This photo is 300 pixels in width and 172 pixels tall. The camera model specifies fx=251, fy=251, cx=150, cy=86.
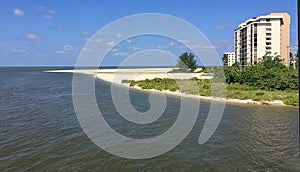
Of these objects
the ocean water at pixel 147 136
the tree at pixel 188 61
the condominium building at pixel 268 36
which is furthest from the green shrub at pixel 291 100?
the condominium building at pixel 268 36

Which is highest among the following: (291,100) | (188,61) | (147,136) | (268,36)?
(268,36)

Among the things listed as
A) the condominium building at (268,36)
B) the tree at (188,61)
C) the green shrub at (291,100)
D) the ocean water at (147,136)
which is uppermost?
the condominium building at (268,36)

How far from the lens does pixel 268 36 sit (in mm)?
47219

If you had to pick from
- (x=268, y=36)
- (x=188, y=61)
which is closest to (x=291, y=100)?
(x=188, y=61)

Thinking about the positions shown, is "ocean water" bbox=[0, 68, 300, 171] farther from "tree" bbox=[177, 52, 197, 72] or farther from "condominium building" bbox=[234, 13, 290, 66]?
"condominium building" bbox=[234, 13, 290, 66]

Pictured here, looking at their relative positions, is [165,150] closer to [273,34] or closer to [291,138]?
[291,138]

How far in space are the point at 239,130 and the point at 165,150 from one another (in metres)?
4.47

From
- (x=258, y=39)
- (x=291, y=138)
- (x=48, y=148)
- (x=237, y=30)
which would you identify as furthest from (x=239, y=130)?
(x=237, y=30)

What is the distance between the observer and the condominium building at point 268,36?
4716 centimetres

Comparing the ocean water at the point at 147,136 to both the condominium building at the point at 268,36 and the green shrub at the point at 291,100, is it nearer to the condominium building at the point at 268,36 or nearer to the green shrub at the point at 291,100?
the green shrub at the point at 291,100

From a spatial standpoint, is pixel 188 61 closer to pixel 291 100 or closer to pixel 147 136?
pixel 291 100

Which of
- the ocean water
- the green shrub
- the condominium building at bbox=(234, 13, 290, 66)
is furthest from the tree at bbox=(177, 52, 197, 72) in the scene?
the ocean water

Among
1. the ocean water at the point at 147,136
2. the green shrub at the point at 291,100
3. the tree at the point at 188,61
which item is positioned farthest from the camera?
the tree at the point at 188,61

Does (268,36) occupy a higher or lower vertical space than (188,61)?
higher
